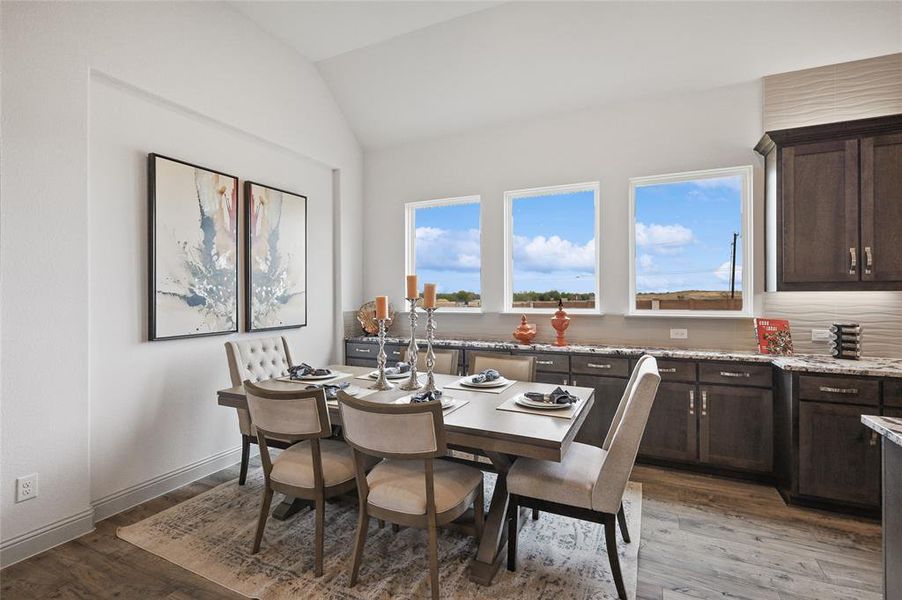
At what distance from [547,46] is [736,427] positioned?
3391mm

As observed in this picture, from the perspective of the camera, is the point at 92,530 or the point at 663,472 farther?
the point at 663,472

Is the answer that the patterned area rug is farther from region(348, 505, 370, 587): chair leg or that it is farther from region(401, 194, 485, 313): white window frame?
region(401, 194, 485, 313): white window frame

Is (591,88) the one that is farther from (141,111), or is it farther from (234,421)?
(234,421)

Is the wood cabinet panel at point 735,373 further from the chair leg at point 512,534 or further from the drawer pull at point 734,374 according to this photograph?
the chair leg at point 512,534

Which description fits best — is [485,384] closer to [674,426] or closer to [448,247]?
[674,426]

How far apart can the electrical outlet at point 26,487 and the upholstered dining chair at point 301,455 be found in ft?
4.02

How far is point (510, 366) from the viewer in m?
3.18

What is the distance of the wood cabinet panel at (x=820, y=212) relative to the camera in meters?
2.95

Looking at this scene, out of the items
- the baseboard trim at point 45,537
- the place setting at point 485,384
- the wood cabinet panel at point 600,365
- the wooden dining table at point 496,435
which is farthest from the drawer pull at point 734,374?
the baseboard trim at point 45,537

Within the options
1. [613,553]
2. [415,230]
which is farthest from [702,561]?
[415,230]

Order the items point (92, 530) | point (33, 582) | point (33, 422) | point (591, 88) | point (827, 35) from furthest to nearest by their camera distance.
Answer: point (591, 88) → point (827, 35) → point (92, 530) → point (33, 422) → point (33, 582)

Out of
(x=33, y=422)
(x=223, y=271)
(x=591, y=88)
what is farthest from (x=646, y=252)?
(x=33, y=422)

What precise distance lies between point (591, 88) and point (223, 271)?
11.7 ft

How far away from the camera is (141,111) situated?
292cm
